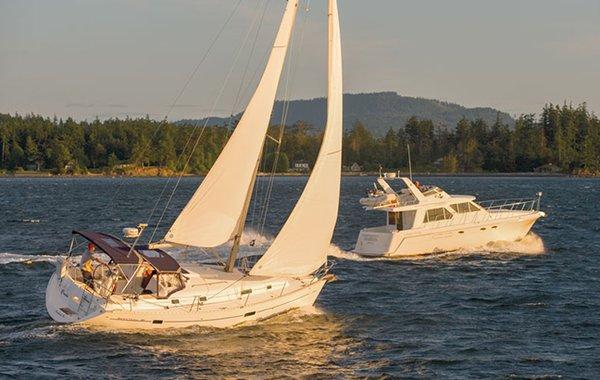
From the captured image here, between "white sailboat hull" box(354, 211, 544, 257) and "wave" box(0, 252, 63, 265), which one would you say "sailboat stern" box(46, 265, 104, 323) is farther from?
"white sailboat hull" box(354, 211, 544, 257)

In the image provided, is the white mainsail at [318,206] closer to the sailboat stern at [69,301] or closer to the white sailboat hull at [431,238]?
the sailboat stern at [69,301]

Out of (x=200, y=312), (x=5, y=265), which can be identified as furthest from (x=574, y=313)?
(x=5, y=265)

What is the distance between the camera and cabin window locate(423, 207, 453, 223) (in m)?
45.8

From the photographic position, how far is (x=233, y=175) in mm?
29281

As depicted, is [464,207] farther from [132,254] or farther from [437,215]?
[132,254]

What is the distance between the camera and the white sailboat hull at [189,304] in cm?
2683

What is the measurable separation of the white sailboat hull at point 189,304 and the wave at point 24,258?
15149 millimetres

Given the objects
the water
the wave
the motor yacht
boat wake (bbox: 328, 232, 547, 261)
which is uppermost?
the motor yacht

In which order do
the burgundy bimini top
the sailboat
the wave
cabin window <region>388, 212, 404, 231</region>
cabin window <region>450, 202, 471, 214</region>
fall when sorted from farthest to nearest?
cabin window <region>450, 202, 471, 214</region>, cabin window <region>388, 212, 404, 231</region>, the wave, the burgundy bimini top, the sailboat

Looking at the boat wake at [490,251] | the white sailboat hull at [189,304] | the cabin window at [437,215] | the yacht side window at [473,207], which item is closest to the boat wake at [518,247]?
the boat wake at [490,251]

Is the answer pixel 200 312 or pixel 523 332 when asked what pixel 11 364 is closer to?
pixel 200 312

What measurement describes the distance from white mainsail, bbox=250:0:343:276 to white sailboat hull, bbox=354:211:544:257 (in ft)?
51.4

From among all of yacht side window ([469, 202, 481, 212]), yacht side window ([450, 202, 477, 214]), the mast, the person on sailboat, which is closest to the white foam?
yacht side window ([469, 202, 481, 212])

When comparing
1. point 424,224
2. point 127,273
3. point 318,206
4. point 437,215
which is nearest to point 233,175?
point 318,206
